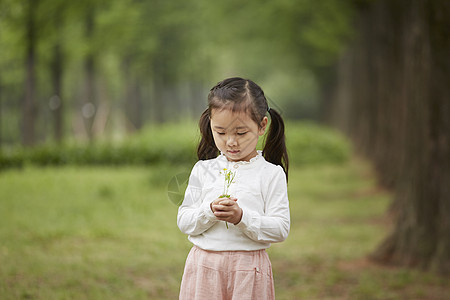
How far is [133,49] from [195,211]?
2260cm

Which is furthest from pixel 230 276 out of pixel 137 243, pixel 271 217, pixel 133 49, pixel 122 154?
pixel 133 49

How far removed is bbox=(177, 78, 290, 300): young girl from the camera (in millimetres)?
2275

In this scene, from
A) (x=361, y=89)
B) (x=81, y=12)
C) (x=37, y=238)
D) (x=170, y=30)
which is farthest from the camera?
(x=170, y=30)

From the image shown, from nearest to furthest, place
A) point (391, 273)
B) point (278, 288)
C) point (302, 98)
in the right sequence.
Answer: point (278, 288)
point (391, 273)
point (302, 98)

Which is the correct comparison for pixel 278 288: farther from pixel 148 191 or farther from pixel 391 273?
pixel 148 191

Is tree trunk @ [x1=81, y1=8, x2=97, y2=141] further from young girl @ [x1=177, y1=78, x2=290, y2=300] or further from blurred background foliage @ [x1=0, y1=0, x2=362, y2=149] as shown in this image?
young girl @ [x1=177, y1=78, x2=290, y2=300]

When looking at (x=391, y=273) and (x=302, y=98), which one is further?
(x=302, y=98)

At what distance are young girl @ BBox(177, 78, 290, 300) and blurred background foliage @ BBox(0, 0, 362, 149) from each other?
41.1 ft

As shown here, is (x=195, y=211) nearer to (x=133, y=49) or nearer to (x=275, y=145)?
(x=275, y=145)

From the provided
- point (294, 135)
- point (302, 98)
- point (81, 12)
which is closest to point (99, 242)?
point (81, 12)

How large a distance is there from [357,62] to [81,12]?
402 inches

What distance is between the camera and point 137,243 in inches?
283

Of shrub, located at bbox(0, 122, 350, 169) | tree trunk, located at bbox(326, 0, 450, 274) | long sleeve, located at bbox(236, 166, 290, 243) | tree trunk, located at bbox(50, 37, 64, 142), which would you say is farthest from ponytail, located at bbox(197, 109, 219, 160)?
tree trunk, located at bbox(50, 37, 64, 142)

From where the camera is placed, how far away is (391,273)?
19.5ft
